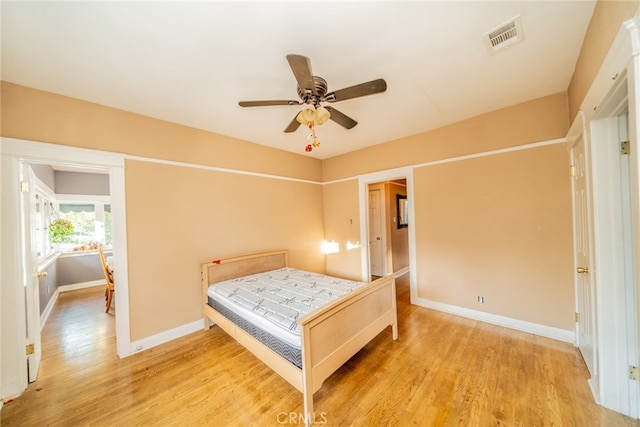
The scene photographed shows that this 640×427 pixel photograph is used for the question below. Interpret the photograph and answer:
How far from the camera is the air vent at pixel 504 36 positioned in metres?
1.59

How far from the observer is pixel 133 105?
250 centimetres

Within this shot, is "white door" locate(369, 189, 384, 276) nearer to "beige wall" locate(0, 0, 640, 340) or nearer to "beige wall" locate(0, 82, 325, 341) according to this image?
"beige wall" locate(0, 0, 640, 340)

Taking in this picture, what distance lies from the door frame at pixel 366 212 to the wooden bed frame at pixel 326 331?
45.4 inches

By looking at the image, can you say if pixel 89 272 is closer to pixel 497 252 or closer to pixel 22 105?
pixel 22 105

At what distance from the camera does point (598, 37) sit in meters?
1.45

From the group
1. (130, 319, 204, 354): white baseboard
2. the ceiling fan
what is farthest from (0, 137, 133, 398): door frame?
the ceiling fan

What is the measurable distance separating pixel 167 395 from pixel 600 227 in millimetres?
3619

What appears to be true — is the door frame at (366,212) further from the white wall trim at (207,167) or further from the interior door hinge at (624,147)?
the interior door hinge at (624,147)

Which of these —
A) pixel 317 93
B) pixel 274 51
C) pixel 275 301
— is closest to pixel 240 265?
pixel 275 301

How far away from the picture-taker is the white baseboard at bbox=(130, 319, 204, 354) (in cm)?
255

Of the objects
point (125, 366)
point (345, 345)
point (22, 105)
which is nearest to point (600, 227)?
point (345, 345)

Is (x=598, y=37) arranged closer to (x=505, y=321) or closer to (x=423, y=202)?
(x=423, y=202)

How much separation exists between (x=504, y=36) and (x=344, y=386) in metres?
3.05

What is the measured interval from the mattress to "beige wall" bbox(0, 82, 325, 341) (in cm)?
55
